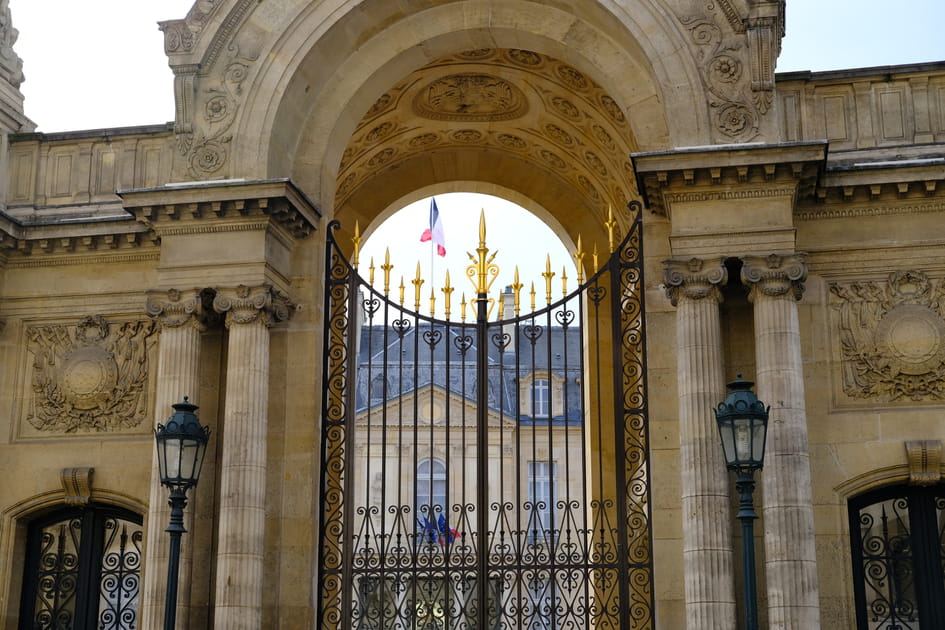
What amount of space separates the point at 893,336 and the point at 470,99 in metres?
8.86

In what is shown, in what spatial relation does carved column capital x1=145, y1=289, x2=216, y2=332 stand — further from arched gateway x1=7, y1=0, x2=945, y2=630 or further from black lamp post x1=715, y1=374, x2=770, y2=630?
black lamp post x1=715, y1=374, x2=770, y2=630

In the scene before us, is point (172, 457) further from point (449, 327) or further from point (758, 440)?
point (758, 440)

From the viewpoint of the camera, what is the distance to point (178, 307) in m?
17.4

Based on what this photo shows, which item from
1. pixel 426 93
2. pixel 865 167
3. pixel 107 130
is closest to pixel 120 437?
pixel 107 130

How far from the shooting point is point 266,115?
1820cm

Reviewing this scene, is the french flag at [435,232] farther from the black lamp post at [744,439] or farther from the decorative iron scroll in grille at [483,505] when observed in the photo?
the black lamp post at [744,439]

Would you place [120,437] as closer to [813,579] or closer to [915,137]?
[813,579]

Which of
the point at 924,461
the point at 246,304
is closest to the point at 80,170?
the point at 246,304

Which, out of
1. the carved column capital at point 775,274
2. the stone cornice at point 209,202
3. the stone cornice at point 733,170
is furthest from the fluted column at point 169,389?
the carved column capital at point 775,274

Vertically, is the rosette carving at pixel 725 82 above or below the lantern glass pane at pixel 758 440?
above

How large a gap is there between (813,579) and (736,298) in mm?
3804

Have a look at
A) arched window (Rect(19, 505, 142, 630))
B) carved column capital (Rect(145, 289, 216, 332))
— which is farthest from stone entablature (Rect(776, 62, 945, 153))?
arched window (Rect(19, 505, 142, 630))

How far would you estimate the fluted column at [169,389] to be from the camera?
16500mm

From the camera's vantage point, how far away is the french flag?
2555 cm
